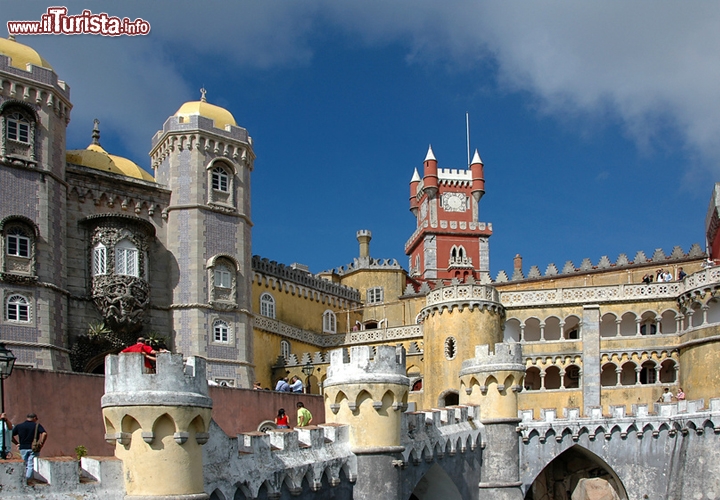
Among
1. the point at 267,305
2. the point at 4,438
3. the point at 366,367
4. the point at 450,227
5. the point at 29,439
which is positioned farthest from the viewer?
the point at 450,227

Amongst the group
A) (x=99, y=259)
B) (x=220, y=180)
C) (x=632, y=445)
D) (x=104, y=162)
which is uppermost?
(x=104, y=162)

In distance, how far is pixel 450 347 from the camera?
155ft

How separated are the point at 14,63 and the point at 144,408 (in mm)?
27156

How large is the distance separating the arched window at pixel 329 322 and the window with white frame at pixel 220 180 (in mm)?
17883

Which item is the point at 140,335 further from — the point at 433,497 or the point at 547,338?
the point at 547,338

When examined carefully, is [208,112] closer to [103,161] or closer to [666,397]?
[103,161]

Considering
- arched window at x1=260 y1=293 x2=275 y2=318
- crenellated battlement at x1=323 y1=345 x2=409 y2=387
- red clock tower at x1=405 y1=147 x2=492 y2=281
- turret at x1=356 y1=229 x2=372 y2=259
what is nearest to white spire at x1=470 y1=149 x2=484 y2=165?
red clock tower at x1=405 y1=147 x2=492 y2=281

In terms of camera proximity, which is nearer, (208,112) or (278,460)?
(278,460)

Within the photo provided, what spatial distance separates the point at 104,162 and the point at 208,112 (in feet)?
18.9

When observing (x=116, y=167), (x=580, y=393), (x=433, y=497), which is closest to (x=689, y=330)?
(x=580, y=393)

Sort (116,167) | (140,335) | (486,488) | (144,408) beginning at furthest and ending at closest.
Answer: (116,167), (140,335), (486,488), (144,408)

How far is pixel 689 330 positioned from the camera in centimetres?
4878

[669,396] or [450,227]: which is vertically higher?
[450,227]

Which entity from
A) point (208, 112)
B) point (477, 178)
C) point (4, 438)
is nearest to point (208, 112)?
point (208, 112)
